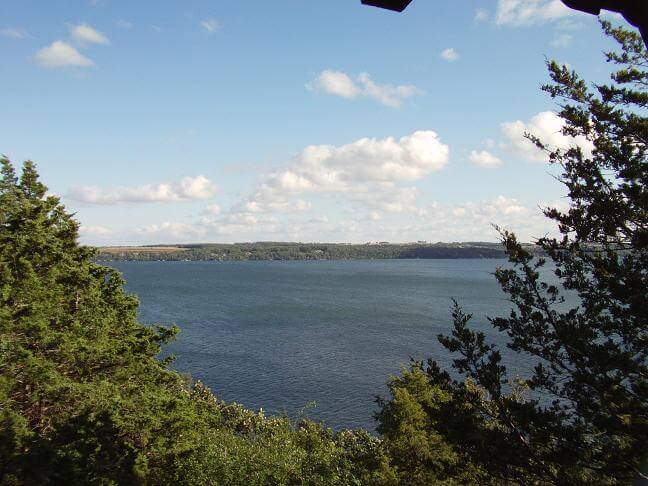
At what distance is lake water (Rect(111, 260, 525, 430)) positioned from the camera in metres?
52.7

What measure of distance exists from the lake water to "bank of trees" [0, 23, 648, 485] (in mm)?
3713

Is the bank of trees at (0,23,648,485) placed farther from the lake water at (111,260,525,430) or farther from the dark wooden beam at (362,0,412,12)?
the dark wooden beam at (362,0,412,12)

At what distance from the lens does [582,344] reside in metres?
10.8

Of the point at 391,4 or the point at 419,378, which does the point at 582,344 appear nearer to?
the point at 391,4

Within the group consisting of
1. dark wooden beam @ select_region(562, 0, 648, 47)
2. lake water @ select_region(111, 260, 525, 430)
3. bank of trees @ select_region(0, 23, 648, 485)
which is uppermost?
dark wooden beam @ select_region(562, 0, 648, 47)

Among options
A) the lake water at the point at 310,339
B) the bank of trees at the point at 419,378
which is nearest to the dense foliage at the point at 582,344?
the bank of trees at the point at 419,378

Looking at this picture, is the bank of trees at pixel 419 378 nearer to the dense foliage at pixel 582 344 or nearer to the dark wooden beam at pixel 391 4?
the dense foliage at pixel 582 344

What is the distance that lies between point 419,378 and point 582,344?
627 inches

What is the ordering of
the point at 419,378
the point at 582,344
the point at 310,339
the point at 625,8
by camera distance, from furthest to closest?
the point at 310,339 < the point at 419,378 < the point at 582,344 < the point at 625,8

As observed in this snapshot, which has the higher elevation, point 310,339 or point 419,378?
point 419,378

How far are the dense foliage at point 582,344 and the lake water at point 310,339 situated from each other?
10.7ft

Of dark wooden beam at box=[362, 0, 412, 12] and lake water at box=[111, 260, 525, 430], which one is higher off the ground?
dark wooden beam at box=[362, 0, 412, 12]

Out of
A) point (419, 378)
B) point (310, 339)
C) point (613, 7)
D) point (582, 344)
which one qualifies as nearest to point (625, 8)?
point (613, 7)

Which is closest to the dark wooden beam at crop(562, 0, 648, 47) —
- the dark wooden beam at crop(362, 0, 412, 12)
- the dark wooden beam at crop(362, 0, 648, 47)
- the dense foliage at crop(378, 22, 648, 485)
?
the dark wooden beam at crop(362, 0, 648, 47)
